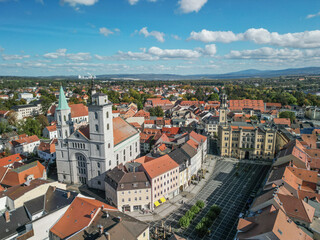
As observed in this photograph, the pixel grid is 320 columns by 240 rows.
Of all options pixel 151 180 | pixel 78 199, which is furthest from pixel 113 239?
pixel 151 180

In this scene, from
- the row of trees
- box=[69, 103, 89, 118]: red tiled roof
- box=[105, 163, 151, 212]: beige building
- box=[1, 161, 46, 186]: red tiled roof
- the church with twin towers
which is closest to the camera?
the row of trees

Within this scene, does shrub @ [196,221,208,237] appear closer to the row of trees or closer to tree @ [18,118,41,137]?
the row of trees

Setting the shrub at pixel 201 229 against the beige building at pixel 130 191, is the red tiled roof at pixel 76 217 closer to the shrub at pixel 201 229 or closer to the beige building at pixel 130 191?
the beige building at pixel 130 191

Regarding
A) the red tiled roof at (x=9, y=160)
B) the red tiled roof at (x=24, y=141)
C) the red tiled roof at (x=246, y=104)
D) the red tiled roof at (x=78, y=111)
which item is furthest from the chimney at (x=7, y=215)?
the red tiled roof at (x=246, y=104)

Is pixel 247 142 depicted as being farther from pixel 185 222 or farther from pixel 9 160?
pixel 9 160

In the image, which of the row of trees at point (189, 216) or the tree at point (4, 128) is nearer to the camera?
the row of trees at point (189, 216)

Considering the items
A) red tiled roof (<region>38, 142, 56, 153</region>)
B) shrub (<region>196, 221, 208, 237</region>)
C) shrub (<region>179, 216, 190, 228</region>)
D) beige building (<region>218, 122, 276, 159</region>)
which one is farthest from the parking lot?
red tiled roof (<region>38, 142, 56, 153</region>)
